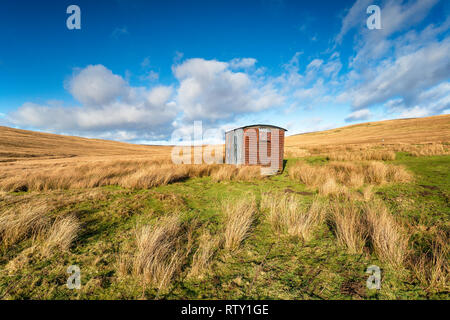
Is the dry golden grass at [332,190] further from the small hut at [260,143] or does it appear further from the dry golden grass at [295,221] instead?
the small hut at [260,143]

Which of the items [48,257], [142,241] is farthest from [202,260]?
[48,257]

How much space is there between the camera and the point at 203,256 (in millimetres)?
2258

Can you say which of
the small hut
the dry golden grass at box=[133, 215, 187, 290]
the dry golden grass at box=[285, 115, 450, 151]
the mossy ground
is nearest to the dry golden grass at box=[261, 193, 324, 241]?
the mossy ground

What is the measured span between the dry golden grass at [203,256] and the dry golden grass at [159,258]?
17 cm

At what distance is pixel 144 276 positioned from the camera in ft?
6.31

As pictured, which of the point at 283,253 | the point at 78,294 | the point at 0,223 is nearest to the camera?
the point at 78,294

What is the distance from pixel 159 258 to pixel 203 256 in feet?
1.80

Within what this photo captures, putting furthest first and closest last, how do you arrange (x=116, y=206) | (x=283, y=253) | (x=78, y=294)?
(x=116, y=206) → (x=283, y=253) → (x=78, y=294)

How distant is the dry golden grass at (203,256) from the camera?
211cm

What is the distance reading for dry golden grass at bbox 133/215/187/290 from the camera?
195 cm

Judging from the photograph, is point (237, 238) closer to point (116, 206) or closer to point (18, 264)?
point (18, 264)

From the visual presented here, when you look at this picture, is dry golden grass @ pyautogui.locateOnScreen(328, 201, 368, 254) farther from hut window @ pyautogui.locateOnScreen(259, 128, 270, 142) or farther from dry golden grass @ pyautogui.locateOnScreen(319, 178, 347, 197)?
hut window @ pyautogui.locateOnScreen(259, 128, 270, 142)

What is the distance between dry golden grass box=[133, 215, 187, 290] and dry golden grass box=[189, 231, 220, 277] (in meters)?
0.17

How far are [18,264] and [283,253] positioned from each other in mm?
3428
